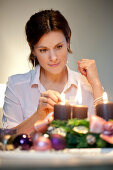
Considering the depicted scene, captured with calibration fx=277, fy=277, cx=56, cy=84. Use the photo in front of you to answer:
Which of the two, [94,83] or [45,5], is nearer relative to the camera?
[94,83]

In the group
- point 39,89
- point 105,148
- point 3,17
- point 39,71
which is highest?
point 3,17

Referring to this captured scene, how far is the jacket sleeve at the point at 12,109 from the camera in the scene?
1.65 meters

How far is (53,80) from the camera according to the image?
6.13 feet

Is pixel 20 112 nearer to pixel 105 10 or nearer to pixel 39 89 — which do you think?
pixel 39 89

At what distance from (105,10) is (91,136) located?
300cm

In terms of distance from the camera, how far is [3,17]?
343 centimetres

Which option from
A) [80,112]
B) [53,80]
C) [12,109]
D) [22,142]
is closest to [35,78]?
[53,80]

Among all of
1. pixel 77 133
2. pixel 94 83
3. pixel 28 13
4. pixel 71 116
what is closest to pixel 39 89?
pixel 94 83

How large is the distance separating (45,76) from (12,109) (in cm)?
33

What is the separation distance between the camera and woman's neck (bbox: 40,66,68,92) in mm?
1836

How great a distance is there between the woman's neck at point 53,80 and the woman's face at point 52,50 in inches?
8.7

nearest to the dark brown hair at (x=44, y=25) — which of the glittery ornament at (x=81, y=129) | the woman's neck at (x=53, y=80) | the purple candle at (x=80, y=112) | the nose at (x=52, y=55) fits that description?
the nose at (x=52, y=55)

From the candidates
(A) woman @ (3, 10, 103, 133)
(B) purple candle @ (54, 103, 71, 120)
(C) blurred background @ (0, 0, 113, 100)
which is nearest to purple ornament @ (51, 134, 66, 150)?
(B) purple candle @ (54, 103, 71, 120)

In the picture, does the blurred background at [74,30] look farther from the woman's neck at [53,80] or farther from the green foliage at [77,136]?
the green foliage at [77,136]
